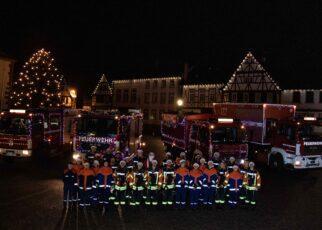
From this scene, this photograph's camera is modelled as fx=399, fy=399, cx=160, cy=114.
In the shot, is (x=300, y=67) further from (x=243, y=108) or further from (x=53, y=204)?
(x=53, y=204)

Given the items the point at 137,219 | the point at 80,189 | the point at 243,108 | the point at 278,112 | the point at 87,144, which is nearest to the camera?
the point at 137,219

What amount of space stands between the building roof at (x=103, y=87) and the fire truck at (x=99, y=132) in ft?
169

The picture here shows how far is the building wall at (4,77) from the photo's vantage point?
38.4m

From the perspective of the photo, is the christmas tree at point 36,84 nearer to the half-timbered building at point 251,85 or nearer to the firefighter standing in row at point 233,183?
the half-timbered building at point 251,85

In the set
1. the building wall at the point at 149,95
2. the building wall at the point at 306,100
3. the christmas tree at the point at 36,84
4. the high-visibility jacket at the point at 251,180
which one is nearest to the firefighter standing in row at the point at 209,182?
the high-visibility jacket at the point at 251,180

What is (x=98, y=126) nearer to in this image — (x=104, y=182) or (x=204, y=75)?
(x=104, y=182)

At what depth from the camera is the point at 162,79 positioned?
5912cm

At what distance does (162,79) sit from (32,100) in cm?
2518

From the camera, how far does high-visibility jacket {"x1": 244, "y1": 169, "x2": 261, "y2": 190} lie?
40.3 feet

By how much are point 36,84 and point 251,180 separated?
29.3 meters

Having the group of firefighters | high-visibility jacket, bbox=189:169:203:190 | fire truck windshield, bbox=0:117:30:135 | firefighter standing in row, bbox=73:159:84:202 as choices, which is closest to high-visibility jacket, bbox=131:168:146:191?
the group of firefighters

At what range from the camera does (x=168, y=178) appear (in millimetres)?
12203

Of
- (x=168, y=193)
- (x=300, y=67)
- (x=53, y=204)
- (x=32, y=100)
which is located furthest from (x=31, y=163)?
(x=300, y=67)

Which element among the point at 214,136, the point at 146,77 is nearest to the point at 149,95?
the point at 146,77
